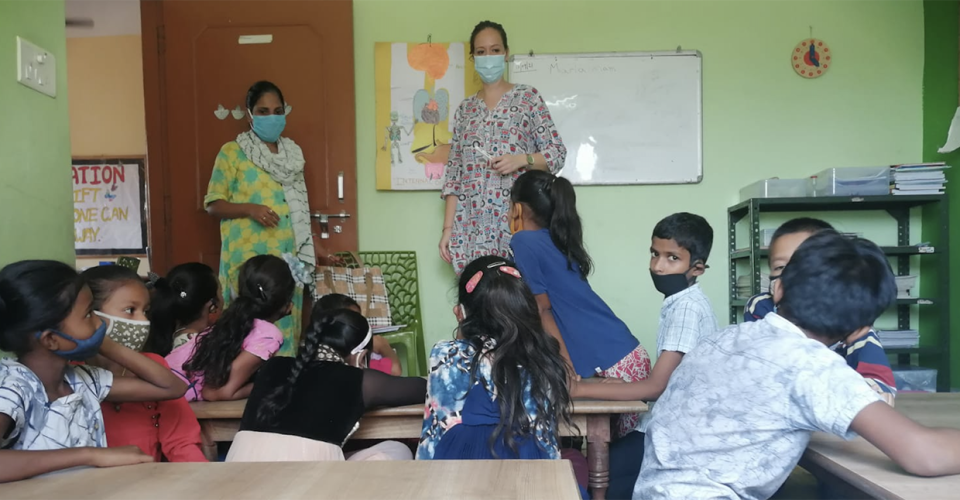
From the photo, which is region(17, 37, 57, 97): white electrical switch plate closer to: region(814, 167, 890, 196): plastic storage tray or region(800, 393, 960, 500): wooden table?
region(800, 393, 960, 500): wooden table

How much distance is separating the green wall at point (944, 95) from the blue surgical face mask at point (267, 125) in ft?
11.3

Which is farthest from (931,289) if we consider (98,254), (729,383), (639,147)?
(98,254)

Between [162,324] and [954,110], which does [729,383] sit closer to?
[162,324]

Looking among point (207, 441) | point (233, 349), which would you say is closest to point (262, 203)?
point (233, 349)

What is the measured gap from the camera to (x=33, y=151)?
2.00m

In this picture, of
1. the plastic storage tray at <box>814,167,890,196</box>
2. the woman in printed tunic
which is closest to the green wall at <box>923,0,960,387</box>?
the plastic storage tray at <box>814,167,890,196</box>

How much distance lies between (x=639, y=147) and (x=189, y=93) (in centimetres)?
255

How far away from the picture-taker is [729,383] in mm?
1195

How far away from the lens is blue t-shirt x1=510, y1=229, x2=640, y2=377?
2143 millimetres

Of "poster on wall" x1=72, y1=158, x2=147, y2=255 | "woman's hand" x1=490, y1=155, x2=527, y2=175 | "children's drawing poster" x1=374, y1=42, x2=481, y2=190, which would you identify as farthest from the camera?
"poster on wall" x1=72, y1=158, x2=147, y2=255

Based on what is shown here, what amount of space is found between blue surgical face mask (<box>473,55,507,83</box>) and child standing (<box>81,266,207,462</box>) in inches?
79.2

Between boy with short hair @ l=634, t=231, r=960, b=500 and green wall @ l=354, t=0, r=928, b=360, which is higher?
green wall @ l=354, t=0, r=928, b=360

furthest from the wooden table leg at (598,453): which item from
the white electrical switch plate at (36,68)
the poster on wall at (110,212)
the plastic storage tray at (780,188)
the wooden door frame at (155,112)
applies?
the poster on wall at (110,212)

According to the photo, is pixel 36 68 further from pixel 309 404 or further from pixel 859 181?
pixel 859 181
